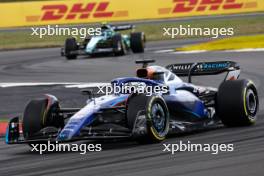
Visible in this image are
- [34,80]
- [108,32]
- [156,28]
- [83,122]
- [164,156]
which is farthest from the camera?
[156,28]

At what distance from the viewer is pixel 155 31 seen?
38.8m

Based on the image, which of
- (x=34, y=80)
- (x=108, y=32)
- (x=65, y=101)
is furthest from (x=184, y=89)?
(x=108, y=32)

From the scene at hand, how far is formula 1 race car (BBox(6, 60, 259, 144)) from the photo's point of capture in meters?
10.2

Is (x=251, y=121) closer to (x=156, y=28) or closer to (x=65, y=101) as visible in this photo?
(x=65, y=101)

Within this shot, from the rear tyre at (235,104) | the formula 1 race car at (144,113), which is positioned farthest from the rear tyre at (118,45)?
the rear tyre at (235,104)

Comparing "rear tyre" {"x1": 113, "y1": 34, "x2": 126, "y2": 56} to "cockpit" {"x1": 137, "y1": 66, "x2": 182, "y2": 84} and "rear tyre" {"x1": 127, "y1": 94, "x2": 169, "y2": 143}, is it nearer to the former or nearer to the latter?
"cockpit" {"x1": 137, "y1": 66, "x2": 182, "y2": 84}

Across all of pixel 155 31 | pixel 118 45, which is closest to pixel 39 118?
pixel 118 45

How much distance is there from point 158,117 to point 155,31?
1120 inches

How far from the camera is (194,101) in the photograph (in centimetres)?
1154

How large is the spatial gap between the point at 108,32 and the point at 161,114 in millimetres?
18651

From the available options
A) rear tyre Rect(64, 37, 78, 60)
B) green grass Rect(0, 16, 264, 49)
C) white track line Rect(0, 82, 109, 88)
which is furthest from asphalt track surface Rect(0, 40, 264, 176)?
green grass Rect(0, 16, 264, 49)

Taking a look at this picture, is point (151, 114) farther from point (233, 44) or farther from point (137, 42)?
point (137, 42)

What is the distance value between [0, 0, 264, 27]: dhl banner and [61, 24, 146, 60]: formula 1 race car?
10.6m

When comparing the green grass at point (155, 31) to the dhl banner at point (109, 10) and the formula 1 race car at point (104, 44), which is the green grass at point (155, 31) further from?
the formula 1 race car at point (104, 44)
